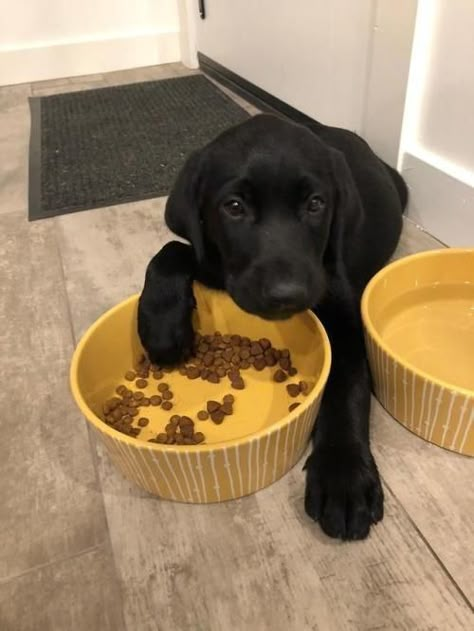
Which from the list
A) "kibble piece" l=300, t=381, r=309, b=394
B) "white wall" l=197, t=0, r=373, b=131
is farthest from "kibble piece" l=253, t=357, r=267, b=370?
"white wall" l=197, t=0, r=373, b=131

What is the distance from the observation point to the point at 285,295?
0.91 meters

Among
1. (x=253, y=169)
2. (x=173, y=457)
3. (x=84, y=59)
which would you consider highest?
(x=253, y=169)

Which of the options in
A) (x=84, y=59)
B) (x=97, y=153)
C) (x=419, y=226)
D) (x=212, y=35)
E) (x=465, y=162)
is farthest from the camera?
(x=84, y=59)

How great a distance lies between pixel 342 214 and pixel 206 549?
62 cm

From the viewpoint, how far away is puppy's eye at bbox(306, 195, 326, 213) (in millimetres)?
1021

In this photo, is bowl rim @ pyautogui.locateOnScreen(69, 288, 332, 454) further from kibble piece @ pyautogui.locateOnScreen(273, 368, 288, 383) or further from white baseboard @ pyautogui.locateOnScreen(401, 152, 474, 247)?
white baseboard @ pyautogui.locateOnScreen(401, 152, 474, 247)

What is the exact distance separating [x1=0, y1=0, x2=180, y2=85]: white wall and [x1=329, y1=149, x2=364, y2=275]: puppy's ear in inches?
116

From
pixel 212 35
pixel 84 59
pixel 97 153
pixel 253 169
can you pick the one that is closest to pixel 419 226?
pixel 253 169

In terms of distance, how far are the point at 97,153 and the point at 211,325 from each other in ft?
4.31

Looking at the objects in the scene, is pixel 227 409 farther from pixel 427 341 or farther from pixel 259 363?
pixel 427 341

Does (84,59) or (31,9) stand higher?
(31,9)

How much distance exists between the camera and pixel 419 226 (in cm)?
174

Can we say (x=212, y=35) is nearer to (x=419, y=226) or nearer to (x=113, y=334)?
(x=419, y=226)

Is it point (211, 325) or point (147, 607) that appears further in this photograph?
point (211, 325)
